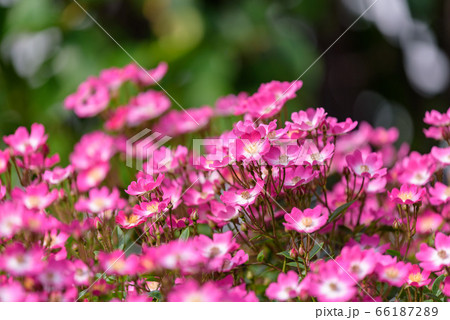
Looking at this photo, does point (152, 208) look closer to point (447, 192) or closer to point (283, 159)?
point (283, 159)

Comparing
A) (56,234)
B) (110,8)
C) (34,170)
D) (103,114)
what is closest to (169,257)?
(56,234)

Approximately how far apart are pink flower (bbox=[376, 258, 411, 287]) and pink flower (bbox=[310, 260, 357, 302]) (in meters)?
0.04

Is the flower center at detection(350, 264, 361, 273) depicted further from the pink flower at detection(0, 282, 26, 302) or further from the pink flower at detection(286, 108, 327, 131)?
the pink flower at detection(0, 282, 26, 302)

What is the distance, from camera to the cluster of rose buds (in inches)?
20.7

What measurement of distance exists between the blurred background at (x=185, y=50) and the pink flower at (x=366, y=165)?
129cm

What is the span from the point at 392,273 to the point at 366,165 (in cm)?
17

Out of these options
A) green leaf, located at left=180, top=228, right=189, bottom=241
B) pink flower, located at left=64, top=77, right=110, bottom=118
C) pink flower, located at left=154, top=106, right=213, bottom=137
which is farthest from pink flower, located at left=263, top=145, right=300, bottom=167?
pink flower, located at left=64, top=77, right=110, bottom=118

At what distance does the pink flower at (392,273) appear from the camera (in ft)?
1.75

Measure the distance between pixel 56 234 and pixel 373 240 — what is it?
38 centimetres

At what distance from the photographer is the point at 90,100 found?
112cm

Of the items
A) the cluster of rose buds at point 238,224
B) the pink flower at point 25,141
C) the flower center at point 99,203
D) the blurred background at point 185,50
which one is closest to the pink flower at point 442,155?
the cluster of rose buds at point 238,224

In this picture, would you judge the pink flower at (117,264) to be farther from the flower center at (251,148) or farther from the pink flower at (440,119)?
the pink flower at (440,119)
